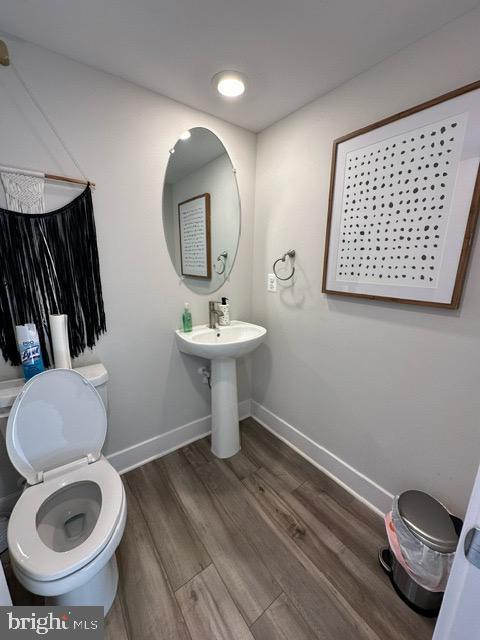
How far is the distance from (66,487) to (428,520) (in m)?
1.51

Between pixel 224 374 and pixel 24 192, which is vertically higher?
pixel 24 192

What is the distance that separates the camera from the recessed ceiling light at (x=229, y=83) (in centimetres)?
127

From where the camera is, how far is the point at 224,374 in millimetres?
1728

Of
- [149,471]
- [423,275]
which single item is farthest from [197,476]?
[423,275]

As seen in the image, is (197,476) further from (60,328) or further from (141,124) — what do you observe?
(141,124)

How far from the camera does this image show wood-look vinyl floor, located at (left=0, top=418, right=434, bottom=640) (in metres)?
1.00

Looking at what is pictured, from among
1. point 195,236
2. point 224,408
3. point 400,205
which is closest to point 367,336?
point 400,205

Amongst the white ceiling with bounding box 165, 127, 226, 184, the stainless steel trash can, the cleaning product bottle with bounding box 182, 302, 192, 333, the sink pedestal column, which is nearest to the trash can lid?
the stainless steel trash can

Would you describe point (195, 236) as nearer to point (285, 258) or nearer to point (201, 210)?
point (201, 210)

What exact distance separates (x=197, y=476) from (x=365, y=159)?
2038mm

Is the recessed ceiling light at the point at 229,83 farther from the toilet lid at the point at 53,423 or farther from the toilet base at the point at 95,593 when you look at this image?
the toilet base at the point at 95,593

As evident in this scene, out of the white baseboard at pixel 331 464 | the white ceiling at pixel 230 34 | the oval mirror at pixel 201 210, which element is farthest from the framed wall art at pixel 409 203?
the white baseboard at pixel 331 464

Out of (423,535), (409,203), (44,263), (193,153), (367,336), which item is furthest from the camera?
(193,153)

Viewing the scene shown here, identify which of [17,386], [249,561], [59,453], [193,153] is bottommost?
[249,561]
